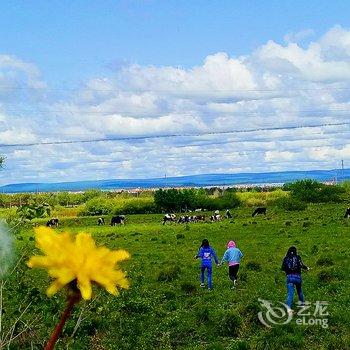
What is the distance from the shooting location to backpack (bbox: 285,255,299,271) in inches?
622

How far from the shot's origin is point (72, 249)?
142cm

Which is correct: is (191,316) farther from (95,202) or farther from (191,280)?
(95,202)

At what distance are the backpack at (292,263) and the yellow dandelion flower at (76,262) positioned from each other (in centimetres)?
1477

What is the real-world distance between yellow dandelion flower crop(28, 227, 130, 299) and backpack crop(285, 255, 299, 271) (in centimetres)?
1477

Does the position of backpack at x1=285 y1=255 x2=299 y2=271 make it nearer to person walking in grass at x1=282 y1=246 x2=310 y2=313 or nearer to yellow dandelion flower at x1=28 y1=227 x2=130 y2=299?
person walking in grass at x1=282 y1=246 x2=310 y2=313

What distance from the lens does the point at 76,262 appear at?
1419mm

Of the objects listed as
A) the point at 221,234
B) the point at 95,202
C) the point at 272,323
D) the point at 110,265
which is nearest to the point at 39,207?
the point at 110,265
